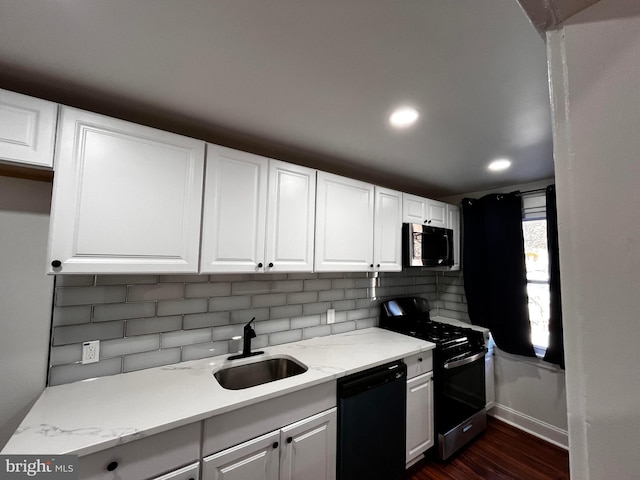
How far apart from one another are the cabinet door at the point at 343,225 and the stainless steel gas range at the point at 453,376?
83 centimetres

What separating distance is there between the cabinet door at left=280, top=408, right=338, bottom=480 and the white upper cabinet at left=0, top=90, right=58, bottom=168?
1719mm

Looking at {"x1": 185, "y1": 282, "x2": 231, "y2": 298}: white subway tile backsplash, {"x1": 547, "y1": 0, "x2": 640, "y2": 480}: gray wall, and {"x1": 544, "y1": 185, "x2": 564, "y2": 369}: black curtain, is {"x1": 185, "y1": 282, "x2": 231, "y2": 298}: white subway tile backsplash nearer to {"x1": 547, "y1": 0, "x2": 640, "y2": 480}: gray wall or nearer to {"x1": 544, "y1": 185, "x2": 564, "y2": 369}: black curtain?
{"x1": 547, "y1": 0, "x2": 640, "y2": 480}: gray wall

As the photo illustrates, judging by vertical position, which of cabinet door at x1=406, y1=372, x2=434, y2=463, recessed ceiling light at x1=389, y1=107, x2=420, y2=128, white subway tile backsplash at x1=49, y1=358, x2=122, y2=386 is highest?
recessed ceiling light at x1=389, y1=107, x2=420, y2=128

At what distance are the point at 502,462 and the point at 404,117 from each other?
2.75 metres

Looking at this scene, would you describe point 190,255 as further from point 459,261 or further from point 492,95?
point 459,261

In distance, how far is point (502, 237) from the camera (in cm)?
276

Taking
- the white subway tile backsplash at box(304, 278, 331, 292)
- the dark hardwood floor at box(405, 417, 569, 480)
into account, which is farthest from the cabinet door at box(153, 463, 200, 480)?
the dark hardwood floor at box(405, 417, 569, 480)

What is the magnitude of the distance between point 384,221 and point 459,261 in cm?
132

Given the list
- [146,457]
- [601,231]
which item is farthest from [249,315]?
[601,231]

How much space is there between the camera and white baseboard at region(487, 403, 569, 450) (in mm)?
2418

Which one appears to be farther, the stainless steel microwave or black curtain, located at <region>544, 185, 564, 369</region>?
the stainless steel microwave

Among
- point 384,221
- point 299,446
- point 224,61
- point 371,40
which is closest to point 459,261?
point 384,221

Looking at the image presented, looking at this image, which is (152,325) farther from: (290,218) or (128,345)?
(290,218)

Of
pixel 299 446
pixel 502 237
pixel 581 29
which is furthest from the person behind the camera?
pixel 502 237
